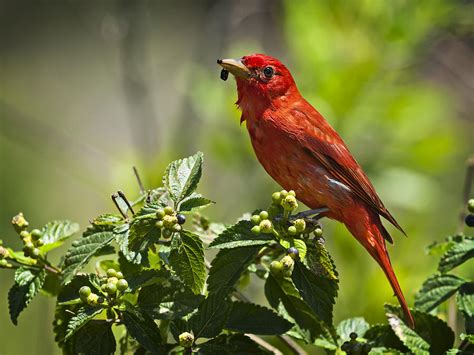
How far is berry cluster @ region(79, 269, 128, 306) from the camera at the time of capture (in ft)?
5.48

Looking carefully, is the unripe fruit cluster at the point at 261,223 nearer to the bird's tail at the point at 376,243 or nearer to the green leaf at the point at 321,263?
the green leaf at the point at 321,263

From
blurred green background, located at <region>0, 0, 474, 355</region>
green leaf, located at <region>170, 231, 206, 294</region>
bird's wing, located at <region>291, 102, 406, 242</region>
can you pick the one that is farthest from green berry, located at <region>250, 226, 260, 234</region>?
blurred green background, located at <region>0, 0, 474, 355</region>

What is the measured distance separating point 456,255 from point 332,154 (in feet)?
2.21

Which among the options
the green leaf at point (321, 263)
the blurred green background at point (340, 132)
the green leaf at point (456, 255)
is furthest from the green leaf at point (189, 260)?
the blurred green background at point (340, 132)

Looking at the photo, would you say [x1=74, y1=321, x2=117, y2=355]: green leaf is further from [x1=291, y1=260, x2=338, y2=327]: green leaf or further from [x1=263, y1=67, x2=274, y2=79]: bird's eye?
[x1=263, y1=67, x2=274, y2=79]: bird's eye

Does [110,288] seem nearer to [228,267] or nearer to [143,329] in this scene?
[143,329]

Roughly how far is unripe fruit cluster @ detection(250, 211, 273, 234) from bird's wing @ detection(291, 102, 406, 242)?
0.76 m

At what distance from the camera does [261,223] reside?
1765 mm

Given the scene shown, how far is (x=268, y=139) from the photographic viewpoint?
254 centimetres

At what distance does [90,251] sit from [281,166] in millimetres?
774

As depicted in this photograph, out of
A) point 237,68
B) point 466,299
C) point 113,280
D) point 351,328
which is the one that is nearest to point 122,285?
point 113,280

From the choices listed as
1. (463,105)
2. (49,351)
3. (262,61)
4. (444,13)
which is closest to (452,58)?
(463,105)

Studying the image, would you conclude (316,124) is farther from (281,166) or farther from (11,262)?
(11,262)

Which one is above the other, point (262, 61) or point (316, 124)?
point (262, 61)
